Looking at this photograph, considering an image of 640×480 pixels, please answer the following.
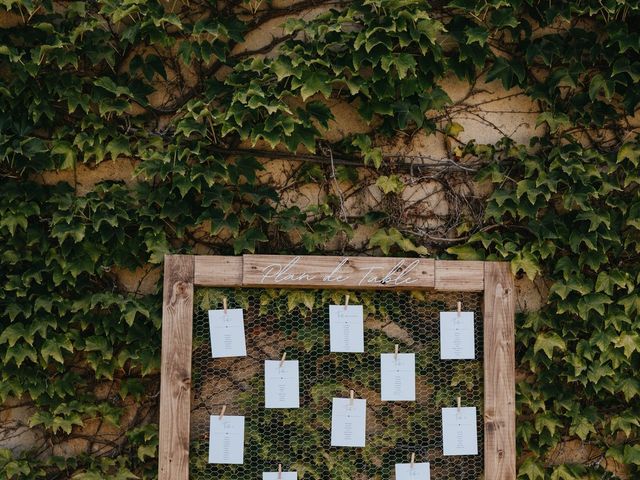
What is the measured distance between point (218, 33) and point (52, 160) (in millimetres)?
955

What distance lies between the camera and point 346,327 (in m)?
3.39

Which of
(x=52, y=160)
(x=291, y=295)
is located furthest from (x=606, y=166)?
(x=52, y=160)

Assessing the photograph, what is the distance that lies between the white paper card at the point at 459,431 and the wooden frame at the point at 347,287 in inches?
2.2

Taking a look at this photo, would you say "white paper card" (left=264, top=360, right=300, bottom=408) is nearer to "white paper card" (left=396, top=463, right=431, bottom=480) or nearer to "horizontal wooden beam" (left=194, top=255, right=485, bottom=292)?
"horizontal wooden beam" (left=194, top=255, right=485, bottom=292)

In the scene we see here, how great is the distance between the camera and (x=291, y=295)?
340cm

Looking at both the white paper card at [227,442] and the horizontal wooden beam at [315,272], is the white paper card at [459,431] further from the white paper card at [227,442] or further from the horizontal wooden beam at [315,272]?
the white paper card at [227,442]

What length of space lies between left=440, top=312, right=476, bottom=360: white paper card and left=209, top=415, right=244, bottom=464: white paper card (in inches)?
36.2

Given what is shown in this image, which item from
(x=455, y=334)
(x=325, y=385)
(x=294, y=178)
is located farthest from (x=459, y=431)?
(x=294, y=178)

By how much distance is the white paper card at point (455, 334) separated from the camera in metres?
3.42

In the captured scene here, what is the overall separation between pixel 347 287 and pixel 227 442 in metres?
0.81

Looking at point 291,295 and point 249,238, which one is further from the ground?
point 249,238

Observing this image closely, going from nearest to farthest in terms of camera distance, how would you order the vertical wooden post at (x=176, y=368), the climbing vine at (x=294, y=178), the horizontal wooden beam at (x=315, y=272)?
1. the vertical wooden post at (x=176, y=368)
2. the horizontal wooden beam at (x=315, y=272)
3. the climbing vine at (x=294, y=178)

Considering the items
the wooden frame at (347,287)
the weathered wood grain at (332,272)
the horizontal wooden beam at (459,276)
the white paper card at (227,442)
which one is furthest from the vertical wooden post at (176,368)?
the horizontal wooden beam at (459,276)

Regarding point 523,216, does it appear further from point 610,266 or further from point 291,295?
point 291,295
